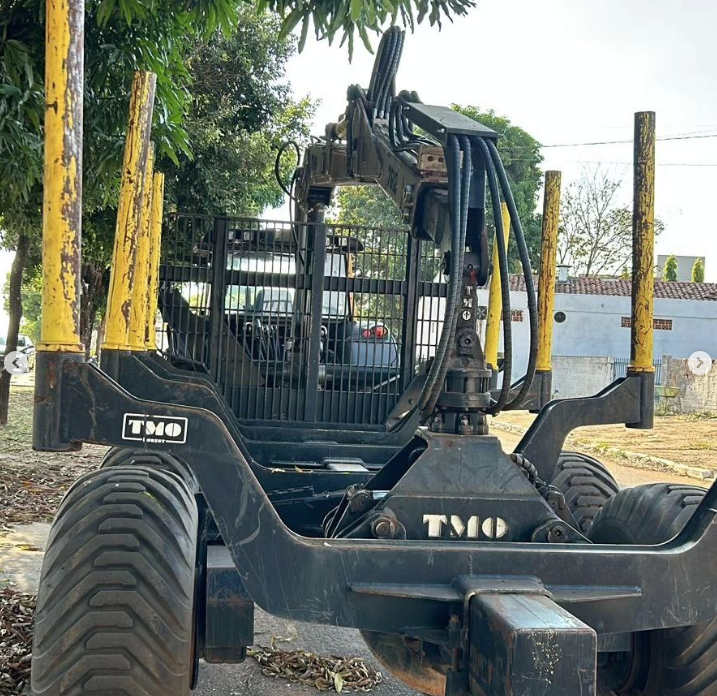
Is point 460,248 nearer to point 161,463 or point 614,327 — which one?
point 161,463

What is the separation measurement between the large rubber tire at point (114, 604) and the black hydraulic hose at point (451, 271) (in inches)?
38.7

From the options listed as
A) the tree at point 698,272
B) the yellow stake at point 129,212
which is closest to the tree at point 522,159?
the tree at point 698,272

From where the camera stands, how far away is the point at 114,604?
102 inches

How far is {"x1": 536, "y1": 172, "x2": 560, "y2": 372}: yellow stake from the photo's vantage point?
4562 mm

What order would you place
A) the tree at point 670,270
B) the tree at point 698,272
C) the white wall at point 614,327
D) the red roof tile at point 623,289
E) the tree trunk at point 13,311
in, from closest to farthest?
1. the tree trunk at point 13,311
2. the white wall at point 614,327
3. the red roof tile at point 623,289
4. the tree at point 670,270
5. the tree at point 698,272

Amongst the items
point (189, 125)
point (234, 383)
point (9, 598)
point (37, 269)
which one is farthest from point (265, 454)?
point (37, 269)

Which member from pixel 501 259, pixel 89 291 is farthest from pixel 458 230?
pixel 89 291

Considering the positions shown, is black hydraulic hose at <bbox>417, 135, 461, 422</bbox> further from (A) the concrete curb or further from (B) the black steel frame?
(A) the concrete curb

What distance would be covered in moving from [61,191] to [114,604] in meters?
1.18

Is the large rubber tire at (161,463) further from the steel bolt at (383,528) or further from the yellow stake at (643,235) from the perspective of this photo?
the yellow stake at (643,235)

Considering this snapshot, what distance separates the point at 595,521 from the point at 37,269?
53.9 ft

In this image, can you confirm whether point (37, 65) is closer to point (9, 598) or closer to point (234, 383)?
point (234, 383)

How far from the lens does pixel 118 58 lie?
6.43 metres

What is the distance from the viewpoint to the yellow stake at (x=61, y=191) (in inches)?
101
